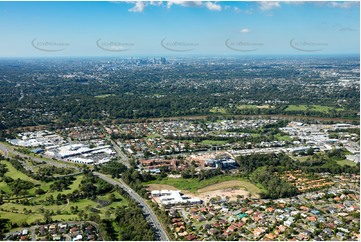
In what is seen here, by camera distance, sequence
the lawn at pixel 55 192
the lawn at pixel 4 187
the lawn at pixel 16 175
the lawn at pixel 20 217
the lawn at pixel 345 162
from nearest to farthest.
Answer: the lawn at pixel 20 217 < the lawn at pixel 55 192 < the lawn at pixel 4 187 < the lawn at pixel 16 175 < the lawn at pixel 345 162

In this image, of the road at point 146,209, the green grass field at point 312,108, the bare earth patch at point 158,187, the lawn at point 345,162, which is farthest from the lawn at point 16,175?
the green grass field at point 312,108

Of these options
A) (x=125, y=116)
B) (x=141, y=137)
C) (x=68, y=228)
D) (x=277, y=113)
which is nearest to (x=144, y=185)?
(x=68, y=228)

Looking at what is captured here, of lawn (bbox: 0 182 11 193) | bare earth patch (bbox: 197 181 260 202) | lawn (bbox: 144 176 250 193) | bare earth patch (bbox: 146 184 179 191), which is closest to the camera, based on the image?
bare earth patch (bbox: 197 181 260 202)

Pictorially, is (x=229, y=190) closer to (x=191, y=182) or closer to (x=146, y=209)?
(x=191, y=182)

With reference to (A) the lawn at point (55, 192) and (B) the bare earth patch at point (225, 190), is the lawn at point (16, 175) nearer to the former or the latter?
(A) the lawn at point (55, 192)

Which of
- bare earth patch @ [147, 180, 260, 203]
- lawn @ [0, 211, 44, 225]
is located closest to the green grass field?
bare earth patch @ [147, 180, 260, 203]

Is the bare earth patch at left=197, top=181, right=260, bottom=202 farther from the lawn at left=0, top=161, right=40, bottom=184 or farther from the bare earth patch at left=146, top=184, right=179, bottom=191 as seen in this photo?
the lawn at left=0, top=161, right=40, bottom=184

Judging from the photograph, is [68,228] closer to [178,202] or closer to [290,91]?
[178,202]
